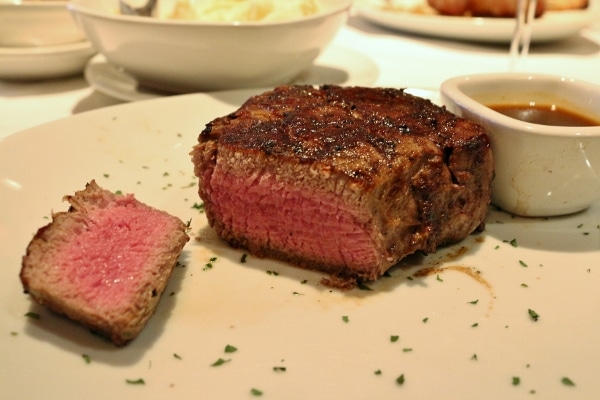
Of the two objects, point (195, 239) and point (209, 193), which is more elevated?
point (209, 193)

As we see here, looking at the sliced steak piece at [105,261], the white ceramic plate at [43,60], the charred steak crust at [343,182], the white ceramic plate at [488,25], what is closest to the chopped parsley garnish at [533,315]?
the charred steak crust at [343,182]

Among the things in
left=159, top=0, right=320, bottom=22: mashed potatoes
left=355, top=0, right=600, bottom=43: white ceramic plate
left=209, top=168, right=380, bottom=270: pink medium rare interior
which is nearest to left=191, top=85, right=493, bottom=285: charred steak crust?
left=209, top=168, right=380, bottom=270: pink medium rare interior

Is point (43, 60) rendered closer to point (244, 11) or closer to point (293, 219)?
point (244, 11)

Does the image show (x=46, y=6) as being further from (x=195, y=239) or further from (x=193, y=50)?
(x=195, y=239)

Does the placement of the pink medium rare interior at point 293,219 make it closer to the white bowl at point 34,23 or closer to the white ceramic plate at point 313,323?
the white ceramic plate at point 313,323

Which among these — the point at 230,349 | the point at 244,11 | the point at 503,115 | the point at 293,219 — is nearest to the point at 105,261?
the point at 230,349

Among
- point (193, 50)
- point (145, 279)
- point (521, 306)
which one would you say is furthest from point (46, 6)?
point (521, 306)
